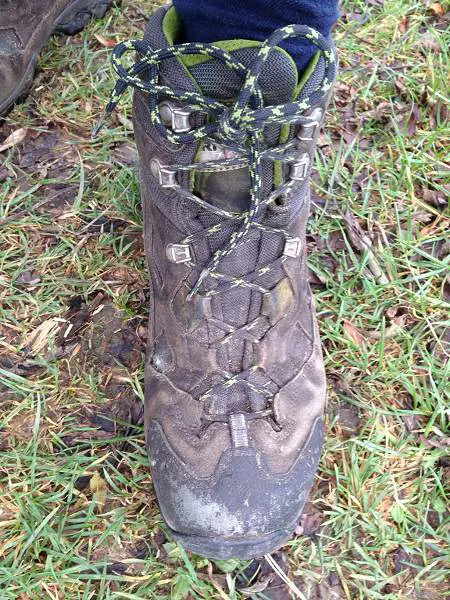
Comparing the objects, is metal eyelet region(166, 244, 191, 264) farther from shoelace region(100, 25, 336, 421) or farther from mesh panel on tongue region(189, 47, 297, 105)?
mesh panel on tongue region(189, 47, 297, 105)

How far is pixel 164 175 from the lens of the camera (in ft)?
3.86

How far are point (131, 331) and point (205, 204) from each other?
565mm

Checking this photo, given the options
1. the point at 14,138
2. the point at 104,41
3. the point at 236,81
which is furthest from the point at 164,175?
the point at 104,41

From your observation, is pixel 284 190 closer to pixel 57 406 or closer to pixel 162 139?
pixel 162 139

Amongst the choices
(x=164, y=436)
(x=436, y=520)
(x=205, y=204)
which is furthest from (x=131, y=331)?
(x=436, y=520)

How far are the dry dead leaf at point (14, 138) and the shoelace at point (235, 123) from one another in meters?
0.97

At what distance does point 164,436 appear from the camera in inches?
50.8

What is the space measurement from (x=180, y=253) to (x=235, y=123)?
33 cm

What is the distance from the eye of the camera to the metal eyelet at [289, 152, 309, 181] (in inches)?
46.3

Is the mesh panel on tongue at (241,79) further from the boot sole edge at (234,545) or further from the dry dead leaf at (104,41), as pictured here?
the dry dead leaf at (104,41)

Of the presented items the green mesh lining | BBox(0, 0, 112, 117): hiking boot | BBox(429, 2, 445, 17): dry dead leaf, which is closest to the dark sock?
the green mesh lining

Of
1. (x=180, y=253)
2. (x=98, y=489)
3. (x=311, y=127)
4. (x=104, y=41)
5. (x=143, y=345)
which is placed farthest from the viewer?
(x=104, y=41)

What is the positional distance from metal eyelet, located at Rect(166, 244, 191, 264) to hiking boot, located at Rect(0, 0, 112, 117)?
45.7 inches

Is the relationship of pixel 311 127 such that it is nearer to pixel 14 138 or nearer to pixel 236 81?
pixel 236 81
